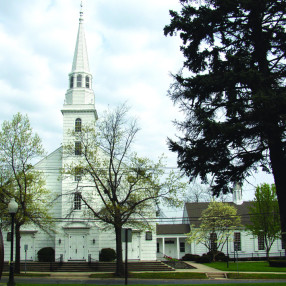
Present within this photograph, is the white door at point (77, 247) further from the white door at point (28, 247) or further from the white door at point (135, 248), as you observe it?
the white door at point (135, 248)

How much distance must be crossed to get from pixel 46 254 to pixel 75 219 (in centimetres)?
384

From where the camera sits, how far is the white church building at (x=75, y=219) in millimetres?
33688

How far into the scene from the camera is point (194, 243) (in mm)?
51000

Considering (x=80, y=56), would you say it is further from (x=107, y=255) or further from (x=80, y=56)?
(x=107, y=255)

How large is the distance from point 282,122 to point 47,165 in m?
28.7

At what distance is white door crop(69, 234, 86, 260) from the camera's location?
33656 millimetres

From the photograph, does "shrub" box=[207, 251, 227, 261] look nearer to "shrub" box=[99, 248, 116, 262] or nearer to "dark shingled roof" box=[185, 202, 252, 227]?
"dark shingled roof" box=[185, 202, 252, 227]

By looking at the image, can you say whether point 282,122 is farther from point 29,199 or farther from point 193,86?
point 29,199

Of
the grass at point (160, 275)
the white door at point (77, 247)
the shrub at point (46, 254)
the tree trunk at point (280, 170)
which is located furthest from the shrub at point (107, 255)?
the tree trunk at point (280, 170)

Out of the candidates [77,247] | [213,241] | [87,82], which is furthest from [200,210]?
[87,82]

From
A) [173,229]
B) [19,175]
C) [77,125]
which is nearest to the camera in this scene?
[19,175]

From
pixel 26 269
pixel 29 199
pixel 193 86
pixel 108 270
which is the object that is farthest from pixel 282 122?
pixel 26 269

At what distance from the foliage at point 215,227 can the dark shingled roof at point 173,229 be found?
19.5ft

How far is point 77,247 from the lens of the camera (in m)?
33.8
